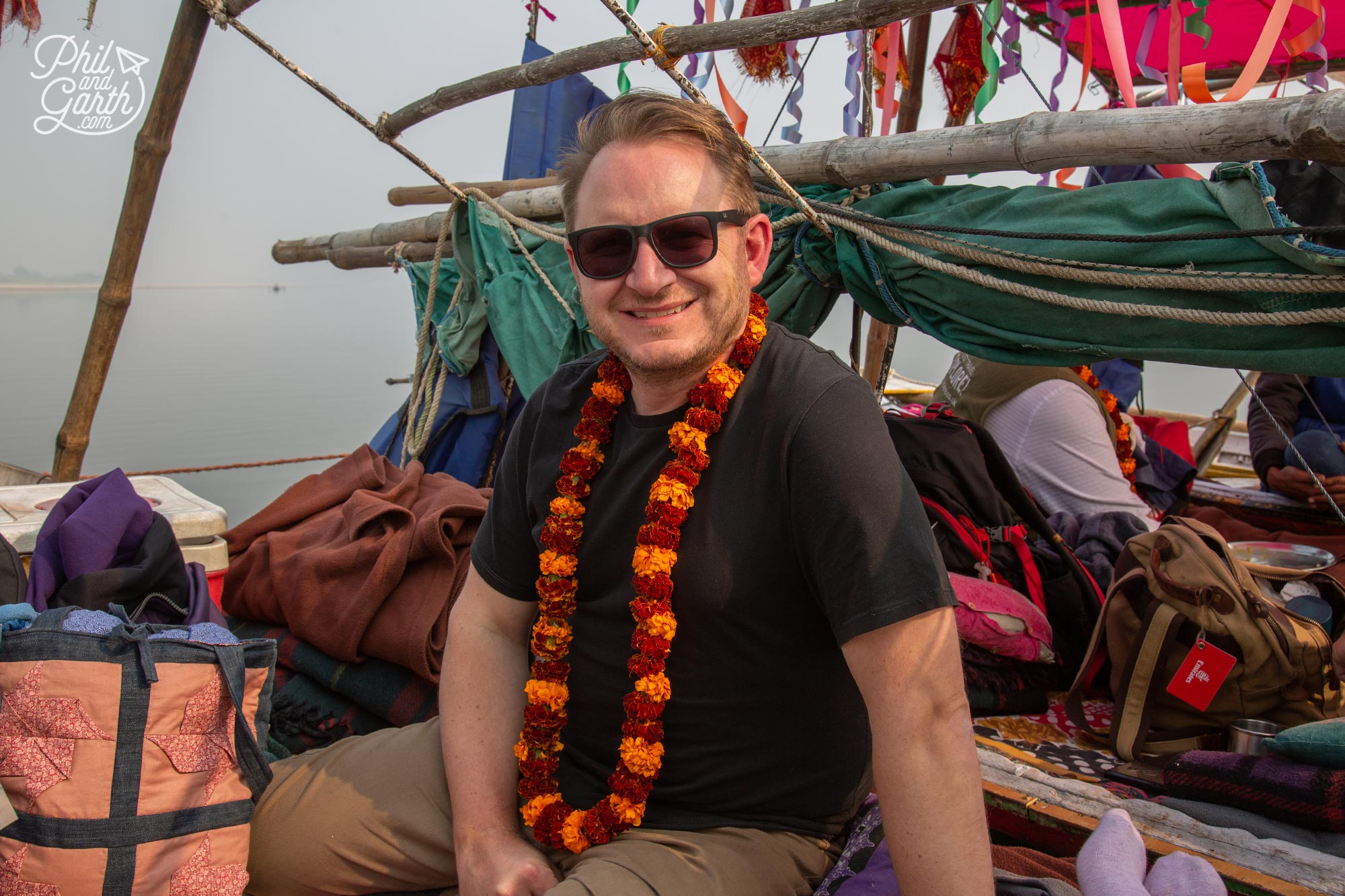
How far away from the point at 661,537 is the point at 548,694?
1.30ft

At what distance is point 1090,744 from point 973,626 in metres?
0.42

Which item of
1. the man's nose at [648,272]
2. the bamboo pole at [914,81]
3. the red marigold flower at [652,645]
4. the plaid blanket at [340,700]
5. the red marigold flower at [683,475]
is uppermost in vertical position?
the bamboo pole at [914,81]

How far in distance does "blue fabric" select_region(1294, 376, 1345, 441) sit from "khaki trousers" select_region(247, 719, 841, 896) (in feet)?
13.6

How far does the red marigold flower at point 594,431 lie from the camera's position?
1.74m

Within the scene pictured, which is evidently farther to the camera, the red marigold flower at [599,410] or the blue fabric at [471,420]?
the blue fabric at [471,420]

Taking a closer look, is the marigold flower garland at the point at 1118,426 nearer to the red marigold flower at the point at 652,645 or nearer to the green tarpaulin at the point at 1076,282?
the green tarpaulin at the point at 1076,282

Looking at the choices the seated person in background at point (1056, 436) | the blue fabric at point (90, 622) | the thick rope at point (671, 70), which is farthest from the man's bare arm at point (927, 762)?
the seated person in background at point (1056, 436)

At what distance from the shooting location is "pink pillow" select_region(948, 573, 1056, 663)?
2486mm

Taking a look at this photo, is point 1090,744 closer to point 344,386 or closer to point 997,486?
point 997,486

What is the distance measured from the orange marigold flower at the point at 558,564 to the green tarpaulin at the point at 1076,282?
1.43 meters

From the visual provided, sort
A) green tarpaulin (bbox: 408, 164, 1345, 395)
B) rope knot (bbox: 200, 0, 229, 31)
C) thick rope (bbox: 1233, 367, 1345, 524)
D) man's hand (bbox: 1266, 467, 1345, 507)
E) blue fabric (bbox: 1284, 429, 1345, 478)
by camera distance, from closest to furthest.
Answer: green tarpaulin (bbox: 408, 164, 1345, 395) → rope knot (bbox: 200, 0, 229, 31) → thick rope (bbox: 1233, 367, 1345, 524) → man's hand (bbox: 1266, 467, 1345, 507) → blue fabric (bbox: 1284, 429, 1345, 478)

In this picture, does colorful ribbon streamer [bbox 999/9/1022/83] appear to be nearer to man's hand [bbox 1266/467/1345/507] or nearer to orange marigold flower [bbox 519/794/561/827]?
man's hand [bbox 1266/467/1345/507]

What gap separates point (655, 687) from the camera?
1.50m

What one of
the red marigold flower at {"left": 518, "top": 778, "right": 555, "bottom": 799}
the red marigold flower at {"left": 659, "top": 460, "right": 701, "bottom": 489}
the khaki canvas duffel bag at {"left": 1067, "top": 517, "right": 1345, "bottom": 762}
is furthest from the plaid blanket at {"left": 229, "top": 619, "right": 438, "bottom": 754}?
the khaki canvas duffel bag at {"left": 1067, "top": 517, "right": 1345, "bottom": 762}
